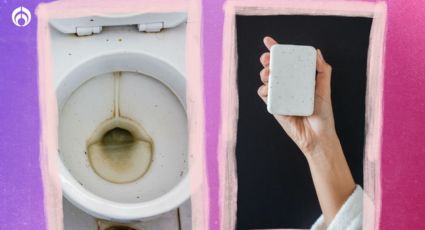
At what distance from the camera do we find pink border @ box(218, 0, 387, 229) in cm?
137

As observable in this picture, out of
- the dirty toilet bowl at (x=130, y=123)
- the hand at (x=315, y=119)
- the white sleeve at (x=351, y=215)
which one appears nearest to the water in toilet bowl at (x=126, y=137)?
the dirty toilet bowl at (x=130, y=123)

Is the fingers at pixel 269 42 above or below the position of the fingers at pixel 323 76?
above

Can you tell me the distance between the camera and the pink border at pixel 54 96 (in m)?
1.34

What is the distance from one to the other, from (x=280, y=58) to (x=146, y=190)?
44 centimetres

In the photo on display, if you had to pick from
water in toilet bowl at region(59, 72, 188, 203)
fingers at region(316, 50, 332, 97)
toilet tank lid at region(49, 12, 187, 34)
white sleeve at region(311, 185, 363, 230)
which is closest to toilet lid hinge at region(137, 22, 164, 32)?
toilet tank lid at region(49, 12, 187, 34)

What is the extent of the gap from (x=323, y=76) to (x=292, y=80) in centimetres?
9

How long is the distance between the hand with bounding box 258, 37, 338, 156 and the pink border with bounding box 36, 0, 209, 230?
0.50ft

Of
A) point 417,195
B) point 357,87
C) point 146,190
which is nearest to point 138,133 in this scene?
point 146,190

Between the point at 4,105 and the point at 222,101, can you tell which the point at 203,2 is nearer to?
the point at 222,101

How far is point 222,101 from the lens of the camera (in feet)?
4.52

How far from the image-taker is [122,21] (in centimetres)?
136

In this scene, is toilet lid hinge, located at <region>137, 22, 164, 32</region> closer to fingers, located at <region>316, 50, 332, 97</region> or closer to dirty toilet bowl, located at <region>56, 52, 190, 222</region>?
dirty toilet bowl, located at <region>56, 52, 190, 222</region>

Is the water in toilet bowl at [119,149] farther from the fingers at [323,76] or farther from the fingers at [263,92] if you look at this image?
the fingers at [323,76]

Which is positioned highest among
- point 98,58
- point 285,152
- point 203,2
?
point 203,2
